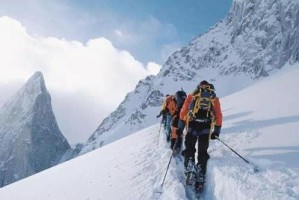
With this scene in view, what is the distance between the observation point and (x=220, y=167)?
11.7m

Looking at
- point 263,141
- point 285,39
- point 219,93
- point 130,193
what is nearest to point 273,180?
point 263,141

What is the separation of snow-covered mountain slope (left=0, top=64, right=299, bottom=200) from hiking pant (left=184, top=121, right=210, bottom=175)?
382mm

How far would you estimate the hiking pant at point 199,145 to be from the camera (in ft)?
39.1

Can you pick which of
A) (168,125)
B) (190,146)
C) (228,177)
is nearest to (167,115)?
(168,125)

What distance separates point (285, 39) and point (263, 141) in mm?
156272

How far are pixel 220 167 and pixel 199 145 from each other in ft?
2.67

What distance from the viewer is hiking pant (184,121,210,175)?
11922 millimetres

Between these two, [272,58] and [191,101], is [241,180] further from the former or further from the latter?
[272,58]

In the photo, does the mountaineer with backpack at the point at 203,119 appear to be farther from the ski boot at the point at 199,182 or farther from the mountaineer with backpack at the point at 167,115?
the mountaineer with backpack at the point at 167,115

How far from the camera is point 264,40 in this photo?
182 metres

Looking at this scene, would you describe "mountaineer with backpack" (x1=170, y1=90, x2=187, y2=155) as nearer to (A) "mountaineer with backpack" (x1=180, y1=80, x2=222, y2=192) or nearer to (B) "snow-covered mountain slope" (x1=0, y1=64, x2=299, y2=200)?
(B) "snow-covered mountain slope" (x1=0, y1=64, x2=299, y2=200)

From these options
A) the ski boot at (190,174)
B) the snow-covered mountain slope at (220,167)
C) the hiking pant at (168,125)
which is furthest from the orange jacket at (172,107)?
the ski boot at (190,174)

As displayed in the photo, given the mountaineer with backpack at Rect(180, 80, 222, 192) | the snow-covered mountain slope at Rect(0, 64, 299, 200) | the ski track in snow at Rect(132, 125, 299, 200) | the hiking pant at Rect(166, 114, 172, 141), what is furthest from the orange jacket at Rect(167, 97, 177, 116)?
the mountaineer with backpack at Rect(180, 80, 222, 192)

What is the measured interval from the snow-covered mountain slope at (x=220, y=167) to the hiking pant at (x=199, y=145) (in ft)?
1.25
